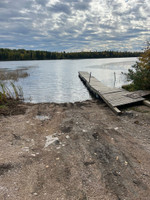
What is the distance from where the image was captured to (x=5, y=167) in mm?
4051

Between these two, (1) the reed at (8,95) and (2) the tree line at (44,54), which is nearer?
(1) the reed at (8,95)

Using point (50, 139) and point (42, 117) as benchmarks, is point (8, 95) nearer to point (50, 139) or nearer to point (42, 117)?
point (42, 117)

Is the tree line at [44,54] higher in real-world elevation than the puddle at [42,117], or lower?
higher

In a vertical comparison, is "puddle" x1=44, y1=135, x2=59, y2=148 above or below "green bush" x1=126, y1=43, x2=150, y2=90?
below

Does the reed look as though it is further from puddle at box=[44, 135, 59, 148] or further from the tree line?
the tree line

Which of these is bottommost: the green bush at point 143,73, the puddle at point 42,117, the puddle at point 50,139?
the puddle at point 42,117

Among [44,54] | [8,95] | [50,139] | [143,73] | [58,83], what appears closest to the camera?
[50,139]

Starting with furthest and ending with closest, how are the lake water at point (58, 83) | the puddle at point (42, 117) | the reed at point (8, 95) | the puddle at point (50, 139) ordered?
the lake water at point (58, 83), the reed at point (8, 95), the puddle at point (42, 117), the puddle at point (50, 139)

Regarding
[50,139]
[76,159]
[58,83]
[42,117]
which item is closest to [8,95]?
[42,117]

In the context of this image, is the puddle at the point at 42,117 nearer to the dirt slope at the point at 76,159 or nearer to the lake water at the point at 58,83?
the dirt slope at the point at 76,159

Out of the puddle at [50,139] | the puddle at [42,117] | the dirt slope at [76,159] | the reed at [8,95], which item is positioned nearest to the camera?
the dirt slope at [76,159]

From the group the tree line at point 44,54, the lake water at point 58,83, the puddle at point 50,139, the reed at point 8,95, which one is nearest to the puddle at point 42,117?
the puddle at point 50,139

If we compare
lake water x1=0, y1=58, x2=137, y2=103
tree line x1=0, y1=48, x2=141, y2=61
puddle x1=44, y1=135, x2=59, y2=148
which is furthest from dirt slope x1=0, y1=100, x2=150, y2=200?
tree line x1=0, y1=48, x2=141, y2=61

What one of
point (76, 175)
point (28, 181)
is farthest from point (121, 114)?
point (28, 181)
